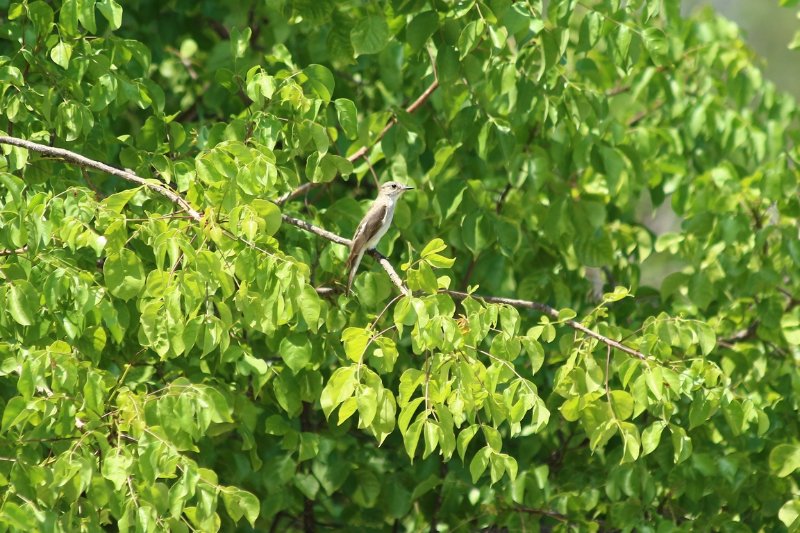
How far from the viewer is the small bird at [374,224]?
4766mm

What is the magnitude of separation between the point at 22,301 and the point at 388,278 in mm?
1498

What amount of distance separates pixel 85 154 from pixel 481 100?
186 centimetres

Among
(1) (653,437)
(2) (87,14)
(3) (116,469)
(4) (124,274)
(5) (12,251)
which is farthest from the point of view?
(2) (87,14)

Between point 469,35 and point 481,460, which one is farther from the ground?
point 469,35

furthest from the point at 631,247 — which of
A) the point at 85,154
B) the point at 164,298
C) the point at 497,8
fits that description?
the point at 164,298

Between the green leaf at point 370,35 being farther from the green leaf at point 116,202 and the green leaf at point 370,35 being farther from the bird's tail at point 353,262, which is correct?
the green leaf at point 116,202

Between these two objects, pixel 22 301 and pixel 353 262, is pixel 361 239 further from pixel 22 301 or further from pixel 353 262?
pixel 22 301

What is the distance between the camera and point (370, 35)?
15.9ft

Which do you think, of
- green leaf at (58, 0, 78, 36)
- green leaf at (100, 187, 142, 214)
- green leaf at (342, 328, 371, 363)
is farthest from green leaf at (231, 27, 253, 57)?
green leaf at (342, 328, 371, 363)

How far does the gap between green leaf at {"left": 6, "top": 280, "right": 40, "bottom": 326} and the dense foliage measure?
0.01 meters

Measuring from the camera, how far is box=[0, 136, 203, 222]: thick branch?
12.2 ft

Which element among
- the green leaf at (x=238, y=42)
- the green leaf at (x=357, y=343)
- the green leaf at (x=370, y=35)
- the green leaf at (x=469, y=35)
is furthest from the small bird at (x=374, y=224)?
the green leaf at (x=357, y=343)

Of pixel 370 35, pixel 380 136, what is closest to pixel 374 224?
pixel 380 136

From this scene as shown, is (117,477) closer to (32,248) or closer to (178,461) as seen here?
(178,461)
